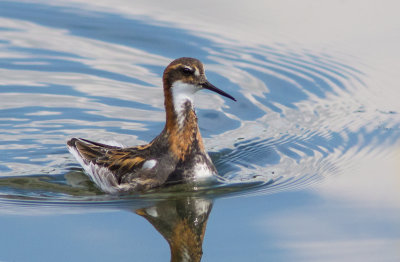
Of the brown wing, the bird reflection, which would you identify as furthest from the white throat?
the bird reflection

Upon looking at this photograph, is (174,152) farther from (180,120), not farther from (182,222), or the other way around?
(182,222)

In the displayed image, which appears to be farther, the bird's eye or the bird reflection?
the bird's eye

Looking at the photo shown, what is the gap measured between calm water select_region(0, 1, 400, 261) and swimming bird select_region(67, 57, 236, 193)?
219 millimetres

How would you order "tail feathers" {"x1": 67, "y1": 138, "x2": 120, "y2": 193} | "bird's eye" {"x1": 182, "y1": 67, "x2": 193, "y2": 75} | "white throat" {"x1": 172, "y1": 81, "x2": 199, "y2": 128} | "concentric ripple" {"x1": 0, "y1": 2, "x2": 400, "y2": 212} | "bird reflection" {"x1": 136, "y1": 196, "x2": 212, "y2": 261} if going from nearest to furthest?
"bird reflection" {"x1": 136, "y1": 196, "x2": 212, "y2": 261} → "bird's eye" {"x1": 182, "y1": 67, "x2": 193, "y2": 75} → "white throat" {"x1": 172, "y1": 81, "x2": 199, "y2": 128} → "tail feathers" {"x1": 67, "y1": 138, "x2": 120, "y2": 193} → "concentric ripple" {"x1": 0, "y1": 2, "x2": 400, "y2": 212}

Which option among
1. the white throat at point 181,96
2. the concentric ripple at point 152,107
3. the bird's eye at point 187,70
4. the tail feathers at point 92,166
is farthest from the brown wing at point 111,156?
the bird's eye at point 187,70

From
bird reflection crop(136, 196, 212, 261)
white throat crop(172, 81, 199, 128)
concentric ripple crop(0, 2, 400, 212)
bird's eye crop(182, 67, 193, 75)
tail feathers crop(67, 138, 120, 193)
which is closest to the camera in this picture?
bird reflection crop(136, 196, 212, 261)

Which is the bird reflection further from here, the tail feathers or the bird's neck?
the tail feathers

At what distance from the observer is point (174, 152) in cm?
1005

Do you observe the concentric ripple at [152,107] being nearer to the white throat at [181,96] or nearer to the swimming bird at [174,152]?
the swimming bird at [174,152]

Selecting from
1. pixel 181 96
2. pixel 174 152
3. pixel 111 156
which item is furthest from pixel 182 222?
pixel 111 156

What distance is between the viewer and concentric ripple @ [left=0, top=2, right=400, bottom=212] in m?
10.4

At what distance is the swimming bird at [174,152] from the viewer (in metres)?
9.95

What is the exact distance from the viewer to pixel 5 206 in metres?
9.34

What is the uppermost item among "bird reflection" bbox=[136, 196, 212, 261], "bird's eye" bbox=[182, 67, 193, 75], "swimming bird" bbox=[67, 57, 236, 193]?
"bird's eye" bbox=[182, 67, 193, 75]
